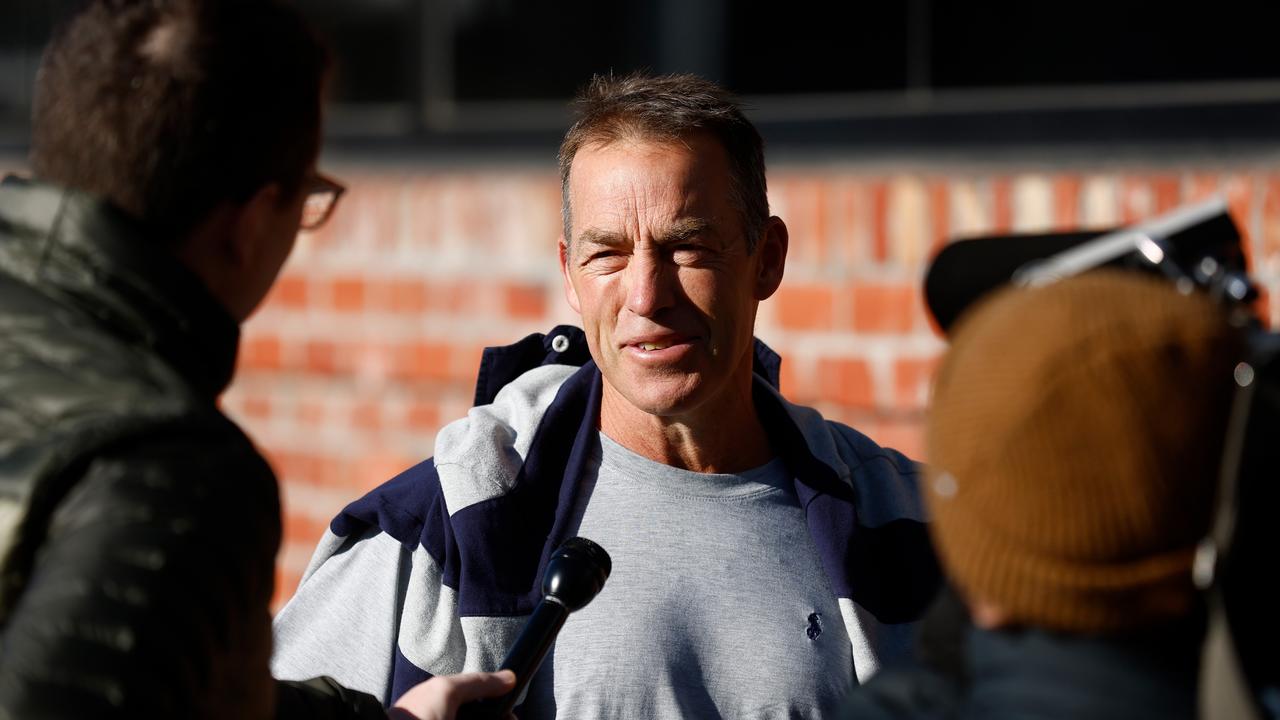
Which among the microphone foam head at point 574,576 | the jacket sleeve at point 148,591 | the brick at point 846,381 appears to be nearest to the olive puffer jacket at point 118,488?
the jacket sleeve at point 148,591

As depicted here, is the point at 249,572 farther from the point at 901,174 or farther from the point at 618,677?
the point at 901,174

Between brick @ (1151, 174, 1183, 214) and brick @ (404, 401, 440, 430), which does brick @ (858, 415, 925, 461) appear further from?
brick @ (404, 401, 440, 430)

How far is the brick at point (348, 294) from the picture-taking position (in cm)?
458

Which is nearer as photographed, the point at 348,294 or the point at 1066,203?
the point at 1066,203

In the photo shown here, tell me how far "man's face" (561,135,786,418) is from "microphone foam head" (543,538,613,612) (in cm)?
56

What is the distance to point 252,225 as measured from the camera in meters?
1.63

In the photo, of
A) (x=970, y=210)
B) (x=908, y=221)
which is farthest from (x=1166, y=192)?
(x=908, y=221)

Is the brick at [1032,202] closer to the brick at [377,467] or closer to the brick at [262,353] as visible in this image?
the brick at [377,467]

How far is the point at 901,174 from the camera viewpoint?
382cm

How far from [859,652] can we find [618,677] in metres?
0.39

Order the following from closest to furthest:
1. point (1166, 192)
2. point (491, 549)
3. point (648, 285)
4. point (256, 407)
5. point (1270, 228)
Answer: point (491, 549)
point (648, 285)
point (1270, 228)
point (1166, 192)
point (256, 407)

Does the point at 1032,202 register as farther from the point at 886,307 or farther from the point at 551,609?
the point at 551,609

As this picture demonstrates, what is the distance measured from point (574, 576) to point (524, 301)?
2.29 m

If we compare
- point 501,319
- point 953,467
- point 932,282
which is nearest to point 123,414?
point 953,467
